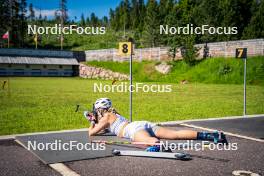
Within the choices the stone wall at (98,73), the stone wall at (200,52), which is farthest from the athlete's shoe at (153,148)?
the stone wall at (98,73)

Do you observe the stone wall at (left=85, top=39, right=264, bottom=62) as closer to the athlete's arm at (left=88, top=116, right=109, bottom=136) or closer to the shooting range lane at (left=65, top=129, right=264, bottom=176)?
the shooting range lane at (left=65, top=129, right=264, bottom=176)

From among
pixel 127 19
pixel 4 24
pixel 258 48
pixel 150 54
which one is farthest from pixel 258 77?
pixel 127 19

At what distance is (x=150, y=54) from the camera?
55594mm

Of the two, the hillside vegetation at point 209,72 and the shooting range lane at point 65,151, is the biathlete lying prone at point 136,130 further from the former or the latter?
the hillside vegetation at point 209,72

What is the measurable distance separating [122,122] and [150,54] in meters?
48.8

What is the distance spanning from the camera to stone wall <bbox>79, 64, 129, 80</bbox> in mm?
55344

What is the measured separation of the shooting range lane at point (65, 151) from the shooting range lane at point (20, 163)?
17 centimetres

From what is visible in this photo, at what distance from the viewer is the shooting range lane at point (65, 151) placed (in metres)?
6.16

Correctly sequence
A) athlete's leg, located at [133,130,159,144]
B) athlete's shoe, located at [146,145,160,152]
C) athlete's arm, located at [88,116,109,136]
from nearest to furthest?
athlete's shoe, located at [146,145,160,152]
athlete's leg, located at [133,130,159,144]
athlete's arm, located at [88,116,109,136]

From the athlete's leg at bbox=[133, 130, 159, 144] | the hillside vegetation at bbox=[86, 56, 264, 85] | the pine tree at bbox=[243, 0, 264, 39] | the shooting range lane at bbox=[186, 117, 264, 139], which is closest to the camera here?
the athlete's leg at bbox=[133, 130, 159, 144]

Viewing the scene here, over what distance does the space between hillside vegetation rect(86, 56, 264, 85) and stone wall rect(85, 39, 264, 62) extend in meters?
1.29

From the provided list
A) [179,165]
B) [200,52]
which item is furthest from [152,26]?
[179,165]

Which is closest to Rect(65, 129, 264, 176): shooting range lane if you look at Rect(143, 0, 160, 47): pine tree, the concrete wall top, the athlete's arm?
the athlete's arm

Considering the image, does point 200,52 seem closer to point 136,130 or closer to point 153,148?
point 136,130
